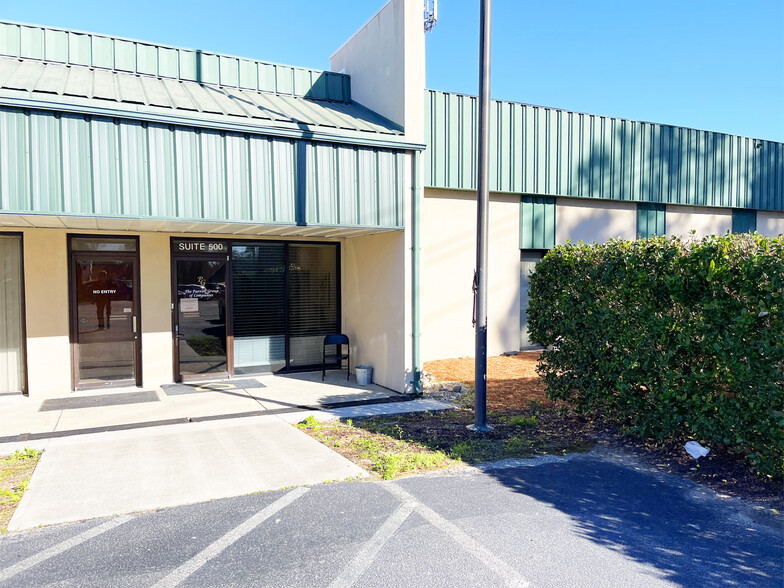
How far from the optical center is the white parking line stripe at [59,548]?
3.80 m

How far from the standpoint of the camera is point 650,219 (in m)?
15.0

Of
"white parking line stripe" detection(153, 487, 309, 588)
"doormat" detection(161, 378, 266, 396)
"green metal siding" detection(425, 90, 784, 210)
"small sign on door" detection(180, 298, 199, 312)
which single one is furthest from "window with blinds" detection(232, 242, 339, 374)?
"white parking line stripe" detection(153, 487, 309, 588)

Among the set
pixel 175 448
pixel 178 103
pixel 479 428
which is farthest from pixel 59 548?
pixel 178 103

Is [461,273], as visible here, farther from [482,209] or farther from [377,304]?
[482,209]

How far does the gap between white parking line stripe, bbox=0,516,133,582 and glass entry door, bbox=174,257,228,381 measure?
18.7 ft

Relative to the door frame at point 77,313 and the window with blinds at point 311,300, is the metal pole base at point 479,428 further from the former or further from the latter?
the door frame at point 77,313

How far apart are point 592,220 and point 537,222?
1724 mm

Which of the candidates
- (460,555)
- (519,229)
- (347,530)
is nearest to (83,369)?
(347,530)

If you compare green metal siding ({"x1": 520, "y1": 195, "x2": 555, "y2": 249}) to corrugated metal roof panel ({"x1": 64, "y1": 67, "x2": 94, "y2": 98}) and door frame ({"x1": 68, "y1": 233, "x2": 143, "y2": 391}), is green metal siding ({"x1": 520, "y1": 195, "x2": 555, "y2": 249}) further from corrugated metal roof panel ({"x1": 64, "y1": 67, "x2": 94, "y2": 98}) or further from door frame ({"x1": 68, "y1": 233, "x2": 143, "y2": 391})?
corrugated metal roof panel ({"x1": 64, "y1": 67, "x2": 94, "y2": 98})

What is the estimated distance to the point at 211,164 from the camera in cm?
776

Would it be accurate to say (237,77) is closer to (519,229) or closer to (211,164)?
(211,164)

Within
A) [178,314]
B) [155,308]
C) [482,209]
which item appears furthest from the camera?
[178,314]

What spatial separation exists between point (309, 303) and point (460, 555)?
759 centimetres

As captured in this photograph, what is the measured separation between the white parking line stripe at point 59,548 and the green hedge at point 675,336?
17.1 ft
